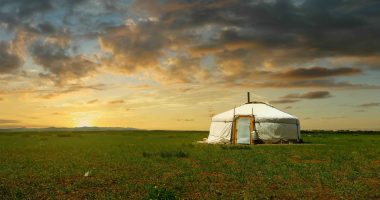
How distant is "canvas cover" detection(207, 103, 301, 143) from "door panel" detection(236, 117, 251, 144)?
562 millimetres

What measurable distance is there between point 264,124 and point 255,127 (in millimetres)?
856

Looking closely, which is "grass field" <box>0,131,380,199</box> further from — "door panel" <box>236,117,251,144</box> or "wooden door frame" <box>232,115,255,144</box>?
"door panel" <box>236,117,251,144</box>

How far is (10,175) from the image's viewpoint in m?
15.8

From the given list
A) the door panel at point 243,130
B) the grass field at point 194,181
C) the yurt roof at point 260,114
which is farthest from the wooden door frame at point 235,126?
the grass field at point 194,181

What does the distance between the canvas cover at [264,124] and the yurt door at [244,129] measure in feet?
1.46

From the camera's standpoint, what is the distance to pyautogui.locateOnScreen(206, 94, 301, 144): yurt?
3756 cm

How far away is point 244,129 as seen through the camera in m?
37.9

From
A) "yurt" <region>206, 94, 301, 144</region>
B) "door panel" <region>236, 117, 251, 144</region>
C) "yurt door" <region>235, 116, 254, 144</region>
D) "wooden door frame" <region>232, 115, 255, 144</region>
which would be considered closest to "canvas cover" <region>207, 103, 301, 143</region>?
"yurt" <region>206, 94, 301, 144</region>

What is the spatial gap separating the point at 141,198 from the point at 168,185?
7.03ft

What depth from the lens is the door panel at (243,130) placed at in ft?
123

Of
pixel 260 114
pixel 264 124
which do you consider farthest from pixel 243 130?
pixel 260 114

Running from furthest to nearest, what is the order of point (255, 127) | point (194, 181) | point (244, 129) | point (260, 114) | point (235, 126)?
point (260, 114)
point (235, 126)
point (244, 129)
point (255, 127)
point (194, 181)

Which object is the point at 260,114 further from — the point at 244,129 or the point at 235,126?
the point at 235,126

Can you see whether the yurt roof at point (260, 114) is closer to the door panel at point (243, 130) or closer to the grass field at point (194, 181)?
the door panel at point (243, 130)
